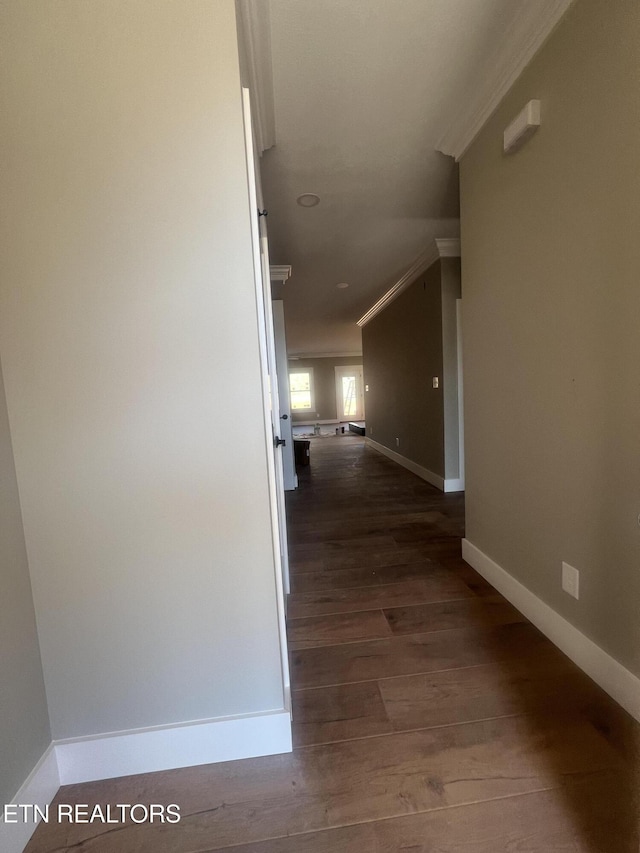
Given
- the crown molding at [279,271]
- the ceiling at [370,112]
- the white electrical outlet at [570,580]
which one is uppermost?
the ceiling at [370,112]

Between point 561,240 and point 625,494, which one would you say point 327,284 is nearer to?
point 561,240

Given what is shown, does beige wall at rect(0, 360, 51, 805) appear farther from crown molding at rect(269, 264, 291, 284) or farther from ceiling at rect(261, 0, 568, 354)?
crown molding at rect(269, 264, 291, 284)

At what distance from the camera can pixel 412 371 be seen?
4.73 m

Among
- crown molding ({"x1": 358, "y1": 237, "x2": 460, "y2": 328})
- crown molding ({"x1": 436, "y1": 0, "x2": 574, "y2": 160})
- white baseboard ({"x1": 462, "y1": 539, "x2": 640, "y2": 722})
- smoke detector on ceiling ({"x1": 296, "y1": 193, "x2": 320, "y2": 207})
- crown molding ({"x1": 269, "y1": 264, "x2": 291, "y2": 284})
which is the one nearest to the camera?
white baseboard ({"x1": 462, "y1": 539, "x2": 640, "y2": 722})

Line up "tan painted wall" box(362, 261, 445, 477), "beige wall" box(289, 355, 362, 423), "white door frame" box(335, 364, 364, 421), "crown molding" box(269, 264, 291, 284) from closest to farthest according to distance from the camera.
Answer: "crown molding" box(269, 264, 291, 284) < "tan painted wall" box(362, 261, 445, 477) < "beige wall" box(289, 355, 362, 423) < "white door frame" box(335, 364, 364, 421)

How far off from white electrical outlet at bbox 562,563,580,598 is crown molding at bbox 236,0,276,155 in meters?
2.29

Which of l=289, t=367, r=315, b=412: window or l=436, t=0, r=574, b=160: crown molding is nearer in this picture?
l=436, t=0, r=574, b=160: crown molding

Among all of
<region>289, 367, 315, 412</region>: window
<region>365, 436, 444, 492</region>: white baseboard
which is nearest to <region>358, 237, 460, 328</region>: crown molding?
<region>365, 436, 444, 492</region>: white baseboard

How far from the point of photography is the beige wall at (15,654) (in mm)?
938

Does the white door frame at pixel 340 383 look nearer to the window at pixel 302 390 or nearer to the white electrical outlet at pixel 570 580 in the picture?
the window at pixel 302 390

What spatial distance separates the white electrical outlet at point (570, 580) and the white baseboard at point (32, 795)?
1.92 metres

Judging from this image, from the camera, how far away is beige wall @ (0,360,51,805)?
0.94 meters

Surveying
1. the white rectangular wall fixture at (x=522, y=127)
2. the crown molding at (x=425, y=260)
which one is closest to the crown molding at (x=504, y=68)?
the white rectangular wall fixture at (x=522, y=127)

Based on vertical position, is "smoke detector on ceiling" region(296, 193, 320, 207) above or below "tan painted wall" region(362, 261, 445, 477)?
above
